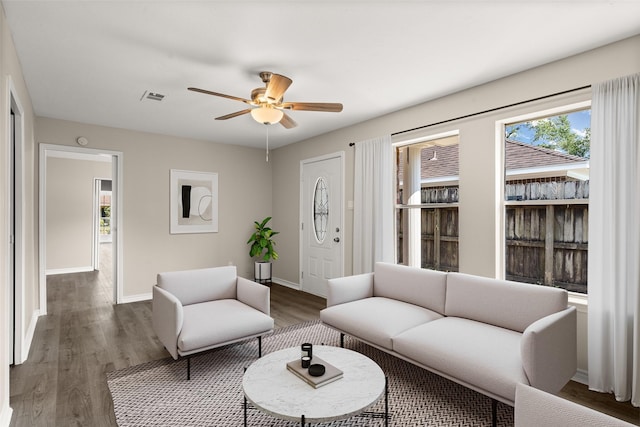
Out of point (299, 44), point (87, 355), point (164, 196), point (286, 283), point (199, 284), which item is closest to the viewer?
point (299, 44)

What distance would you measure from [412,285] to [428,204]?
3.70 feet

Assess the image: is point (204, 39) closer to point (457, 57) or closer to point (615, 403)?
point (457, 57)

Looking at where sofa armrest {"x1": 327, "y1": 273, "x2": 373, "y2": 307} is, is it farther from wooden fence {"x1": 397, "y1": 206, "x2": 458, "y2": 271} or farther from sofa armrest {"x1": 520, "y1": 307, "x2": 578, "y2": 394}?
sofa armrest {"x1": 520, "y1": 307, "x2": 578, "y2": 394}

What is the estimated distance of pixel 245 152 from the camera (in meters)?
6.20

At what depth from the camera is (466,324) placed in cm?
268

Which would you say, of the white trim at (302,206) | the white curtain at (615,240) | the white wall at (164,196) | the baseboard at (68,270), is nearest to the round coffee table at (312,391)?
the white curtain at (615,240)

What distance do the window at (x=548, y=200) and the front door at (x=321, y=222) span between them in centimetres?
235

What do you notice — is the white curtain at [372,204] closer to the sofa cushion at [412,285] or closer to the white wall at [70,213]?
the sofa cushion at [412,285]

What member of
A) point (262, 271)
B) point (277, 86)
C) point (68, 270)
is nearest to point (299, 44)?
point (277, 86)

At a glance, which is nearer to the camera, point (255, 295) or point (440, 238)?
point (255, 295)

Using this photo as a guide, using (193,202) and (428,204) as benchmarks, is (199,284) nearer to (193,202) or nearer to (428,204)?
(193,202)

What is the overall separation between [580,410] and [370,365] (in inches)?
46.1

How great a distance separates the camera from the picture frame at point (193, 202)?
5430 millimetres

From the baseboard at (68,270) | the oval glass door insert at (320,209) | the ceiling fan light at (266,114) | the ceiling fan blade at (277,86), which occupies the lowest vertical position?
the baseboard at (68,270)
